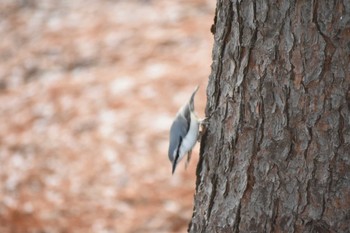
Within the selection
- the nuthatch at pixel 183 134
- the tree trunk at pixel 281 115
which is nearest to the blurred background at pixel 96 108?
the nuthatch at pixel 183 134

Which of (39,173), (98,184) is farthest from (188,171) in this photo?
(39,173)

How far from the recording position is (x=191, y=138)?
101 inches

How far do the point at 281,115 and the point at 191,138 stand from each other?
510 millimetres

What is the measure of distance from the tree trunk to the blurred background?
2.69 metres

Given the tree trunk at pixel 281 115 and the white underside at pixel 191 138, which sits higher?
the white underside at pixel 191 138

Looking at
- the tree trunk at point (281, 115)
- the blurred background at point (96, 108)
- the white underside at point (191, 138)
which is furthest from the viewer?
the blurred background at point (96, 108)

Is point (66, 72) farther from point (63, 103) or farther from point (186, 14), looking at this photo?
point (186, 14)

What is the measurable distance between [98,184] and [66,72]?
1698mm

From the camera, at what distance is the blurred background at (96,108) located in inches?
204

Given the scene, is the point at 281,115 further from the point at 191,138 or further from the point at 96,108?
the point at 96,108

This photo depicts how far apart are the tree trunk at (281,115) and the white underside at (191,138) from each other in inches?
7.3

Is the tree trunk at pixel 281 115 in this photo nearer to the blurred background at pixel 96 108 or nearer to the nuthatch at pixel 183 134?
the nuthatch at pixel 183 134

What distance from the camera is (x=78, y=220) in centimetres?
513

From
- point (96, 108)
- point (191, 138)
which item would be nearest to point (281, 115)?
point (191, 138)
